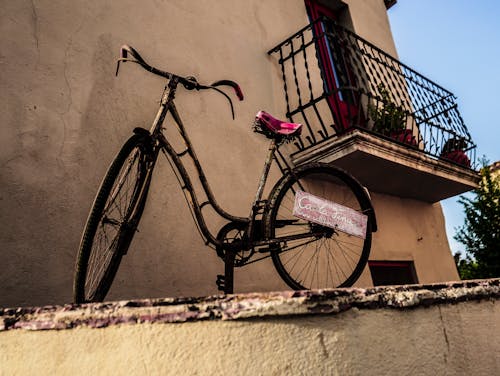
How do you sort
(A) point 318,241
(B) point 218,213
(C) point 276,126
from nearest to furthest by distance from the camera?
(B) point 218,213 → (C) point 276,126 → (A) point 318,241

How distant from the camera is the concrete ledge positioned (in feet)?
3.21

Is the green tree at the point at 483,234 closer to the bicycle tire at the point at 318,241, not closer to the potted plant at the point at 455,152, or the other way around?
the potted plant at the point at 455,152

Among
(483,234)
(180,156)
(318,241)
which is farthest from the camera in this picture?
(483,234)

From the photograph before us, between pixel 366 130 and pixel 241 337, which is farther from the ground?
pixel 366 130

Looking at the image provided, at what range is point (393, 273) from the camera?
4.80 metres

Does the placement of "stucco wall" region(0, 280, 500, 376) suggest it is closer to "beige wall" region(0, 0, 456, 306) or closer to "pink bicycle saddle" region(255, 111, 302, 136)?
"beige wall" region(0, 0, 456, 306)

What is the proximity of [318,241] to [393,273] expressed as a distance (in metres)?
1.54

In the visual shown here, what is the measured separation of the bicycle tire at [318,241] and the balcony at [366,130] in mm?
363

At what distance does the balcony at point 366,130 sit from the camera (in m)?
3.85

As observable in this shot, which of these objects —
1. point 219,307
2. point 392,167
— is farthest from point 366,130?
point 219,307

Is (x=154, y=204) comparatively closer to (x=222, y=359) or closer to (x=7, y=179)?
(x=7, y=179)

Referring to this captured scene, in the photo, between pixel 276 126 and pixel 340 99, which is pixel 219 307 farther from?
pixel 340 99

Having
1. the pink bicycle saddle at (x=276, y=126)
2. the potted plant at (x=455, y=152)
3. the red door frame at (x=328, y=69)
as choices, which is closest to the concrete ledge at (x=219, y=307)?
the pink bicycle saddle at (x=276, y=126)

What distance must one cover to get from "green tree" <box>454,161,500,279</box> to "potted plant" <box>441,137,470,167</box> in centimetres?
367
